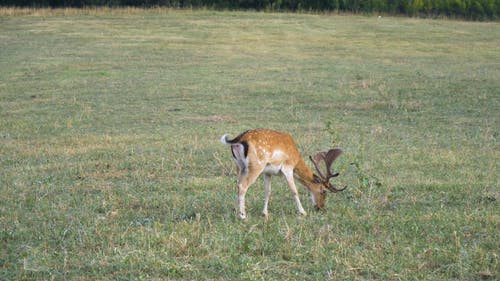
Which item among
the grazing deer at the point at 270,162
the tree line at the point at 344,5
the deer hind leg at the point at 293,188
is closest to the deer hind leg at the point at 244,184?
the grazing deer at the point at 270,162

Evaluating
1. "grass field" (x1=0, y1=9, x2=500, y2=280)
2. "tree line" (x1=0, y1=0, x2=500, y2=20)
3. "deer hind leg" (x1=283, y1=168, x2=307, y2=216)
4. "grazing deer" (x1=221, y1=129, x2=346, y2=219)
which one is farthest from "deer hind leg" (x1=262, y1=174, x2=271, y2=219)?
"tree line" (x1=0, y1=0, x2=500, y2=20)

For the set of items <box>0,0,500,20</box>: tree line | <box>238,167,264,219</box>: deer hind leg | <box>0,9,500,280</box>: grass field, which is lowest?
<box>0,9,500,280</box>: grass field

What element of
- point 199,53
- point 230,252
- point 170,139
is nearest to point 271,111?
point 170,139

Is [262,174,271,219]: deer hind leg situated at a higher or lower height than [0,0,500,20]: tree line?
lower

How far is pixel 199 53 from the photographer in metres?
32.5

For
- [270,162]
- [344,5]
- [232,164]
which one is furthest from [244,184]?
[344,5]

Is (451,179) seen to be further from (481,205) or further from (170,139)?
(170,139)

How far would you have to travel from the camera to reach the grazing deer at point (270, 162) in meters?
8.38

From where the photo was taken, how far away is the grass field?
6758 millimetres

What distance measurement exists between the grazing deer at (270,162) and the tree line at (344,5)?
43032mm

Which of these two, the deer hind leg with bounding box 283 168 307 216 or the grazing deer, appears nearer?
the grazing deer

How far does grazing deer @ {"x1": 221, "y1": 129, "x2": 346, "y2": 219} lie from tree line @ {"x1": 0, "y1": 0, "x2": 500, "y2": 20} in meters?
43.0

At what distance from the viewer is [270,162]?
28.1ft

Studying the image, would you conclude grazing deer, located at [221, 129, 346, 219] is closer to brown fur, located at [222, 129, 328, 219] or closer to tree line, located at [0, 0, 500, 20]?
brown fur, located at [222, 129, 328, 219]
